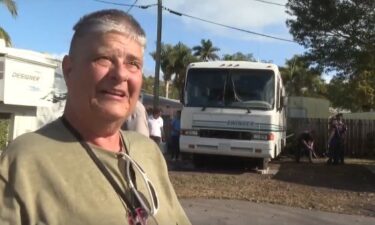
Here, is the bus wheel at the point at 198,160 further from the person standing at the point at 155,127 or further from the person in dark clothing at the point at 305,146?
the person in dark clothing at the point at 305,146

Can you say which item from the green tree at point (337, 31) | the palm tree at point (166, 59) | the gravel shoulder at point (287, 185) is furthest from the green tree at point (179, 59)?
the gravel shoulder at point (287, 185)

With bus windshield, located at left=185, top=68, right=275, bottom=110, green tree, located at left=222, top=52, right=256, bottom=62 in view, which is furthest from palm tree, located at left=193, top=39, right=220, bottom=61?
bus windshield, located at left=185, top=68, right=275, bottom=110

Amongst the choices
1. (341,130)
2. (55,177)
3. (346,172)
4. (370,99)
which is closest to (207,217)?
(55,177)

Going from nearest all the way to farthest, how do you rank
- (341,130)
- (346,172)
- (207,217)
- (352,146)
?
1. (207,217)
2. (346,172)
3. (341,130)
4. (352,146)

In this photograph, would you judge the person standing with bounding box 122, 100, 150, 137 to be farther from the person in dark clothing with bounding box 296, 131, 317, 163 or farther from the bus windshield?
the person in dark clothing with bounding box 296, 131, 317, 163

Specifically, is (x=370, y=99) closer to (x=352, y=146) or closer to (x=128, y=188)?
(x=352, y=146)

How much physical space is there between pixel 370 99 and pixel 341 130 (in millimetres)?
23129

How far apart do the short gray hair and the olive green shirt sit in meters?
0.36

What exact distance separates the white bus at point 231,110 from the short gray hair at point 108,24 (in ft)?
42.4

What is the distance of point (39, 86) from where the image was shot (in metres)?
12.9

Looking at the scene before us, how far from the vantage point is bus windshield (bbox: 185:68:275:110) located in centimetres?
1522

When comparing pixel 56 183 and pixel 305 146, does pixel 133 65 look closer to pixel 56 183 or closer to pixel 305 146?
pixel 56 183

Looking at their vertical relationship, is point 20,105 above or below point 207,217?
above

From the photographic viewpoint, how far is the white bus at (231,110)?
15133mm
